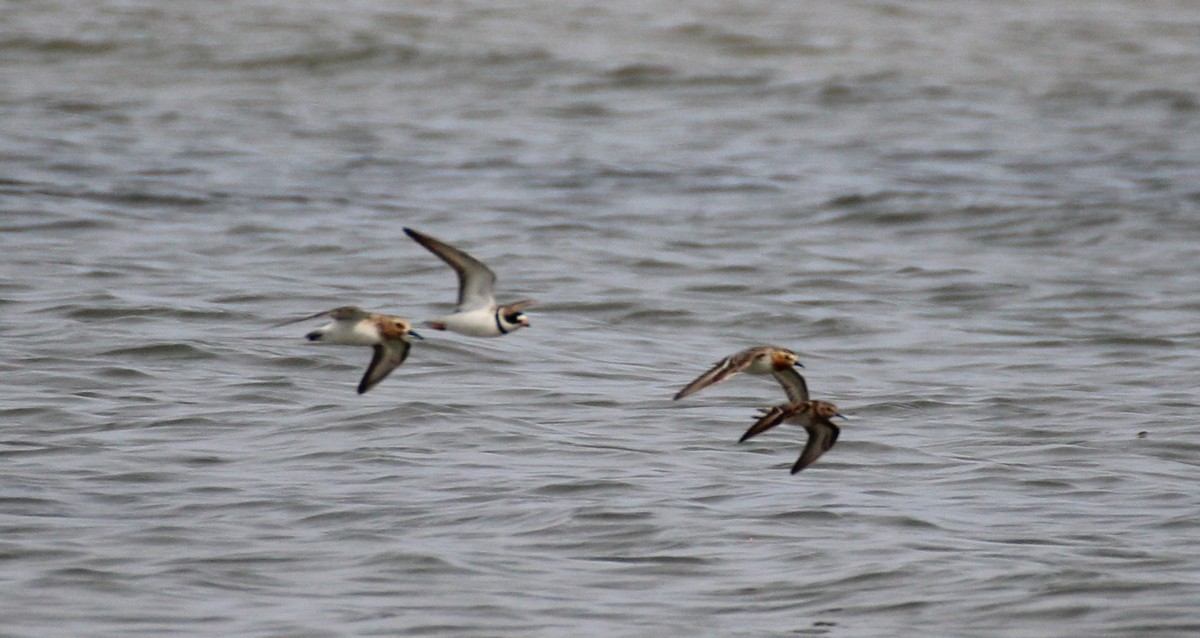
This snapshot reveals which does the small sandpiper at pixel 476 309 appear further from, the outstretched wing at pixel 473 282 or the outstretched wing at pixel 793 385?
the outstretched wing at pixel 793 385

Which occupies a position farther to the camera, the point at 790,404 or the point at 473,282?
the point at 790,404

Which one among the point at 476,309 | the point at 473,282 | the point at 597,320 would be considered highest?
the point at 473,282

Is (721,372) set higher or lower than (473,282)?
lower

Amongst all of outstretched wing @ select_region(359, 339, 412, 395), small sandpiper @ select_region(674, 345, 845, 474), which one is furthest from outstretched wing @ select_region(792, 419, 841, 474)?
outstretched wing @ select_region(359, 339, 412, 395)

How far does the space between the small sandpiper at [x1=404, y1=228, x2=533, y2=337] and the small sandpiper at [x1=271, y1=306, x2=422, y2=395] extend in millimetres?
170

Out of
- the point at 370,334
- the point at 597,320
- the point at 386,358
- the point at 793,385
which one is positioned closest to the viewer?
the point at 370,334

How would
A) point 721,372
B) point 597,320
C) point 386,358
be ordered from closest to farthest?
point 721,372
point 386,358
point 597,320

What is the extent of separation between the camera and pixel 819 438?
8906 mm

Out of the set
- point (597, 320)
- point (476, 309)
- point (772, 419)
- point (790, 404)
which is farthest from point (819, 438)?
point (597, 320)

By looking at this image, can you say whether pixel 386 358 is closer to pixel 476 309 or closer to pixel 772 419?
pixel 476 309

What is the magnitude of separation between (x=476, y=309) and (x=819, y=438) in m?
1.84

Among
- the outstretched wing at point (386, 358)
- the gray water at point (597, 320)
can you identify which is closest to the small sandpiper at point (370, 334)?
the outstretched wing at point (386, 358)

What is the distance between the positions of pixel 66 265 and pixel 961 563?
10001mm

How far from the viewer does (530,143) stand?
2392 cm
